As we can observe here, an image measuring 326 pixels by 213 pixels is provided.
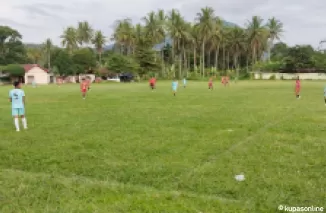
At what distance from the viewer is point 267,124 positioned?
11891 mm

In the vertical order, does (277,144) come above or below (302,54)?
below

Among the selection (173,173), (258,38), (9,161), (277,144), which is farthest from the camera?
(258,38)

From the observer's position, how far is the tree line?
249 feet

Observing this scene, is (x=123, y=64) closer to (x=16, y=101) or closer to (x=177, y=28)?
(x=177, y=28)

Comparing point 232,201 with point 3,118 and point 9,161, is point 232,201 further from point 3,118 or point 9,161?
point 3,118

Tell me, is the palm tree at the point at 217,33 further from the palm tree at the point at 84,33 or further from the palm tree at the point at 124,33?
the palm tree at the point at 84,33

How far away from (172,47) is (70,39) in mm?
30988

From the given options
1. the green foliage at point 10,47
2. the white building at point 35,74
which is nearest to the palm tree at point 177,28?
the white building at point 35,74

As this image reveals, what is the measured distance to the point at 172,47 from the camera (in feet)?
269

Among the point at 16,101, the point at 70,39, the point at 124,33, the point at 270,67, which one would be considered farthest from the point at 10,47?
the point at 16,101

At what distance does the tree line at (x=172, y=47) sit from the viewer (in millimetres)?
75875

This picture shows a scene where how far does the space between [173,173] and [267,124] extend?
6.65 metres

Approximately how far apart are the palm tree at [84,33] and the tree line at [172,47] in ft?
0.91

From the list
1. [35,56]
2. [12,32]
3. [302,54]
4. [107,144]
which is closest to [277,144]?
[107,144]
